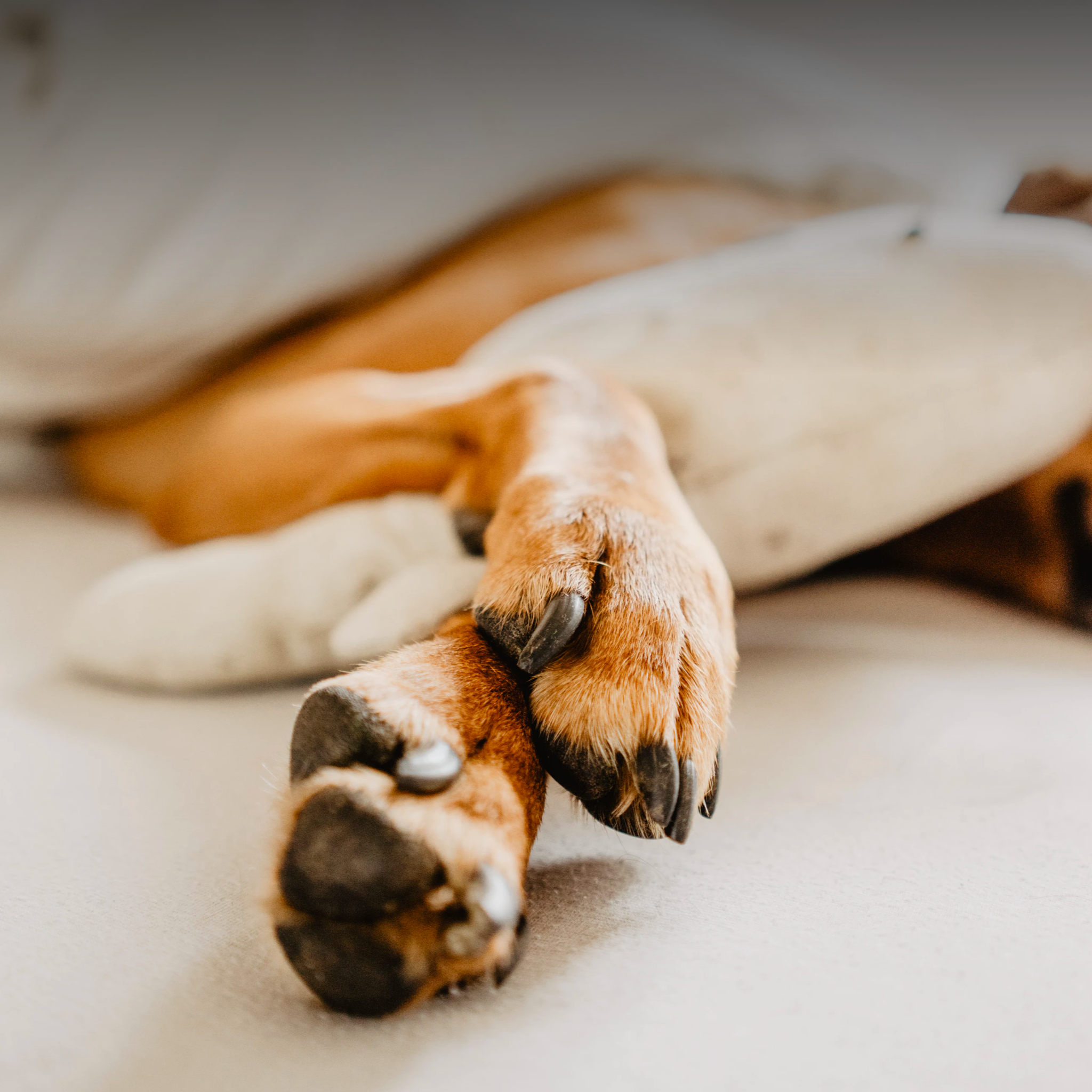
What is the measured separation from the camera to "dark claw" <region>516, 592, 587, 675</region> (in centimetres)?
40

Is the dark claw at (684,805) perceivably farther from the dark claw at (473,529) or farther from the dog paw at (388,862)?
the dark claw at (473,529)

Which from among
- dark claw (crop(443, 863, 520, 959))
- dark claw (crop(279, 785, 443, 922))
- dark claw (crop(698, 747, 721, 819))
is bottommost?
dark claw (crop(698, 747, 721, 819))

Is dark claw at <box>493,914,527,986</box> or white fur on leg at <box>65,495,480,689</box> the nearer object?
dark claw at <box>493,914,527,986</box>

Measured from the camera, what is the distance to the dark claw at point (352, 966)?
0.30 metres

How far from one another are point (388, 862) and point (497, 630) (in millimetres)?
141

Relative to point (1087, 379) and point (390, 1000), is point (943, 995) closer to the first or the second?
point (390, 1000)

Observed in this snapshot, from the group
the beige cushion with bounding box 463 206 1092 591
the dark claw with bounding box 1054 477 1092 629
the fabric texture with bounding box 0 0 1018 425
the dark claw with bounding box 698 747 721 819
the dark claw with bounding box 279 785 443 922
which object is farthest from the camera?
the fabric texture with bounding box 0 0 1018 425

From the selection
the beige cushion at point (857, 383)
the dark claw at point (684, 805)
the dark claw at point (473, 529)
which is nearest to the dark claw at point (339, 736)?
the dark claw at point (684, 805)

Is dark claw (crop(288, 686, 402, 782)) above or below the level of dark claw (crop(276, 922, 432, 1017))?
→ above

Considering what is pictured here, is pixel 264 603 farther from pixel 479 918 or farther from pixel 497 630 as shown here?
pixel 479 918

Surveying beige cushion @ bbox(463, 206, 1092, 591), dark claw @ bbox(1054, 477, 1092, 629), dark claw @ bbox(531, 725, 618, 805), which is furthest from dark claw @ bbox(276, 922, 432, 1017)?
dark claw @ bbox(1054, 477, 1092, 629)

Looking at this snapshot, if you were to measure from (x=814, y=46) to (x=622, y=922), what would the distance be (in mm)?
1924

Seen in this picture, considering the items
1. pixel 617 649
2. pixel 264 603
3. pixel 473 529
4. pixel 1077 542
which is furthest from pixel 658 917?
pixel 1077 542

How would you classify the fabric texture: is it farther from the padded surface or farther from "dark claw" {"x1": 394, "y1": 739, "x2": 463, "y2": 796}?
"dark claw" {"x1": 394, "y1": 739, "x2": 463, "y2": 796}
